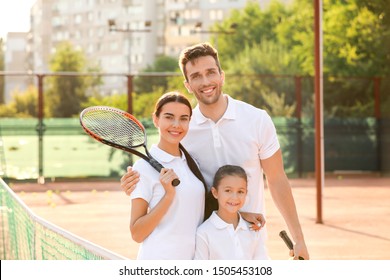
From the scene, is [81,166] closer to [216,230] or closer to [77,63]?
[216,230]

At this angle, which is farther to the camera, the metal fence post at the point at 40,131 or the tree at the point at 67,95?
the tree at the point at 67,95

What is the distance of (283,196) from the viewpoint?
3.55 metres

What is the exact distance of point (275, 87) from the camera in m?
22.5

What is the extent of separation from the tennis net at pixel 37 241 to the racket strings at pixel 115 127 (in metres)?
0.41

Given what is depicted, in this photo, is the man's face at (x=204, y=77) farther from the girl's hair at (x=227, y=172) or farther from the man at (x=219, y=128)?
the girl's hair at (x=227, y=172)

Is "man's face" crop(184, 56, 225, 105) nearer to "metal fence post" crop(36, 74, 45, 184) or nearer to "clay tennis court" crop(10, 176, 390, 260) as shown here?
"clay tennis court" crop(10, 176, 390, 260)

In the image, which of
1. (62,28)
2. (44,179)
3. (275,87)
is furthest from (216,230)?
(62,28)

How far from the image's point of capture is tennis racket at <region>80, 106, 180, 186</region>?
3541mm

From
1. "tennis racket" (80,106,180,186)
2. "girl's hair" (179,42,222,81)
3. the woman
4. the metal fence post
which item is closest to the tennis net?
the woman

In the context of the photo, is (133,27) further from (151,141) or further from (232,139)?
(232,139)

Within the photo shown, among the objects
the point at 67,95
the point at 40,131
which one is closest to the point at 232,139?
the point at 40,131

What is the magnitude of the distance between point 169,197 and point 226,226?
29cm

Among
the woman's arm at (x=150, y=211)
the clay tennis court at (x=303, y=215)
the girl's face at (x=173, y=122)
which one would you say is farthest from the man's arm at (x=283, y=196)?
the clay tennis court at (x=303, y=215)

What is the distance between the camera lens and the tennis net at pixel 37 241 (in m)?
3.91
